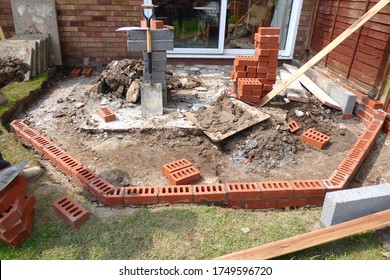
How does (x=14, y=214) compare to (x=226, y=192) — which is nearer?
(x=14, y=214)

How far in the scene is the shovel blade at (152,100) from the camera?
4672 mm

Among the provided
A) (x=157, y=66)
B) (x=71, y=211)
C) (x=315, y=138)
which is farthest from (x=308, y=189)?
(x=157, y=66)

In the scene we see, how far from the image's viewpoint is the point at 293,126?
173 inches

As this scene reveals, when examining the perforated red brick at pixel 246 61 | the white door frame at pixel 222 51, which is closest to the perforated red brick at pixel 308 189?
the perforated red brick at pixel 246 61

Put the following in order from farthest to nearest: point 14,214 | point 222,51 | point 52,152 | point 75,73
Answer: point 222,51, point 75,73, point 52,152, point 14,214

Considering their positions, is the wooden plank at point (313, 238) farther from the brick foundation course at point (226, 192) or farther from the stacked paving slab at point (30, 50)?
the stacked paving slab at point (30, 50)

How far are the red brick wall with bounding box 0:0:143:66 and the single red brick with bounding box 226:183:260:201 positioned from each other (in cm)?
509

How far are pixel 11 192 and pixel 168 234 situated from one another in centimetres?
→ 139

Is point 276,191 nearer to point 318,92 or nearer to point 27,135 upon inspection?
point 318,92

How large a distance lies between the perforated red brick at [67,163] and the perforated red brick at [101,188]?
1.38ft

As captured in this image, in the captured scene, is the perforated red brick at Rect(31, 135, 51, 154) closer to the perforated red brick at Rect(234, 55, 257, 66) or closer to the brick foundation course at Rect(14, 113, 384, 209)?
the brick foundation course at Rect(14, 113, 384, 209)

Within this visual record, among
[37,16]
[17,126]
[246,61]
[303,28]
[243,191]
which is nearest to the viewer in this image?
[243,191]

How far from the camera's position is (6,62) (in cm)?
559

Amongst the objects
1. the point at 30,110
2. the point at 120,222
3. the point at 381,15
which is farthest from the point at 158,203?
the point at 381,15
